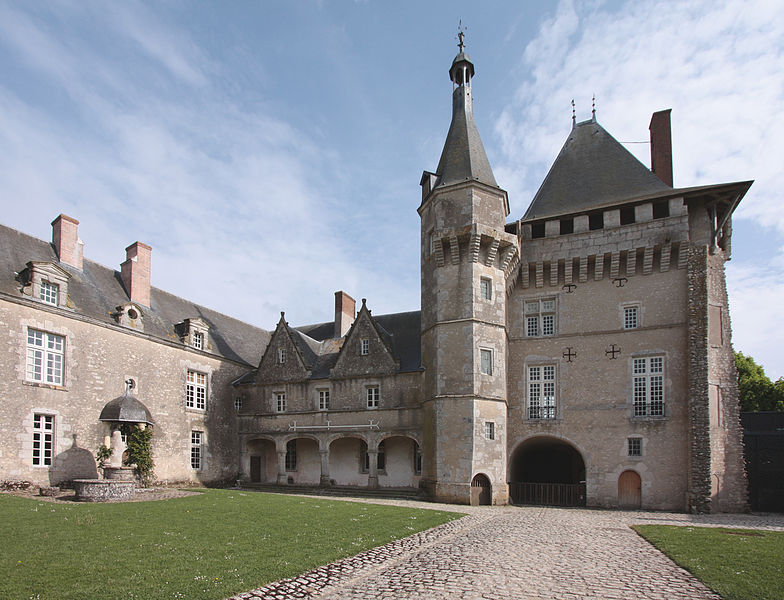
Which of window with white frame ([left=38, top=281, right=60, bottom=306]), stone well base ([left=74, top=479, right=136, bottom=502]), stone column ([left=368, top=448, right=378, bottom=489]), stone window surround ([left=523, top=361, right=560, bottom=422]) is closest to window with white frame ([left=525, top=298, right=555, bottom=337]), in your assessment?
stone window surround ([left=523, top=361, right=560, bottom=422])

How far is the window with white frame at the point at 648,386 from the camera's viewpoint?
2084 cm

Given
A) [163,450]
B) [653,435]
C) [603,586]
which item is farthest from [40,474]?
[653,435]

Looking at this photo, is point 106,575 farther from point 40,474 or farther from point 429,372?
point 429,372

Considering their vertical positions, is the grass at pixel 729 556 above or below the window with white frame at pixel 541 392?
below

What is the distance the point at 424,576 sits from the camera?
8250 millimetres

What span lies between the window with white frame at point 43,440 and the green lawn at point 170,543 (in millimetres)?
3771

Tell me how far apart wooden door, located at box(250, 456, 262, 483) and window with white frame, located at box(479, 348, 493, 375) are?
13.2 meters

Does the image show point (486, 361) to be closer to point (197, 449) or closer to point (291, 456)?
point (291, 456)

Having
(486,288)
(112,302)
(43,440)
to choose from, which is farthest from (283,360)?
(486,288)

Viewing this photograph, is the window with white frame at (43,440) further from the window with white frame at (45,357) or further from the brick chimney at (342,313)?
the brick chimney at (342,313)

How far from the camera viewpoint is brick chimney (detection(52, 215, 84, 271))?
22.2 meters

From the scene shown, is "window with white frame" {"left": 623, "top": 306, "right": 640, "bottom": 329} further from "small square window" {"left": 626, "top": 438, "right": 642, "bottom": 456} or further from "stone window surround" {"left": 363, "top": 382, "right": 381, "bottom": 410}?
"stone window surround" {"left": 363, "top": 382, "right": 381, "bottom": 410}

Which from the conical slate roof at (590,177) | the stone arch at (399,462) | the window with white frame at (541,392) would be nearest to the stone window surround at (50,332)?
the stone arch at (399,462)

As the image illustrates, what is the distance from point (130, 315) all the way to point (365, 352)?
9.98 meters
